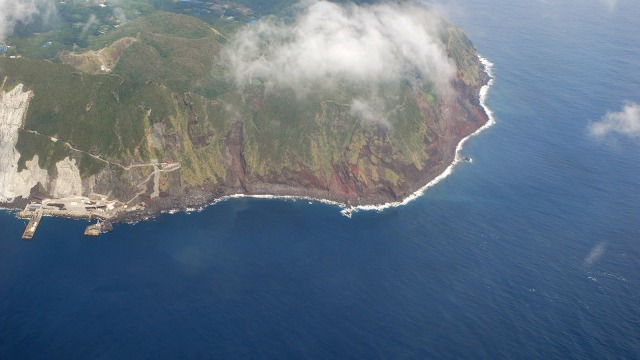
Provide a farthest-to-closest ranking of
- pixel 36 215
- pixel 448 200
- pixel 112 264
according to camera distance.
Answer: pixel 448 200 → pixel 36 215 → pixel 112 264

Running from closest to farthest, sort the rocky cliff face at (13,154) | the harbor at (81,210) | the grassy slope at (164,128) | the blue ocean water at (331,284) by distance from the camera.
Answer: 1. the blue ocean water at (331,284)
2. the harbor at (81,210)
3. the rocky cliff face at (13,154)
4. the grassy slope at (164,128)

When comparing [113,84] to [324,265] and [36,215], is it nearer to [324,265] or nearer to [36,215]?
[36,215]

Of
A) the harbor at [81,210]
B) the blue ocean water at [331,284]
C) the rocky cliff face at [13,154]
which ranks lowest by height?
the blue ocean water at [331,284]

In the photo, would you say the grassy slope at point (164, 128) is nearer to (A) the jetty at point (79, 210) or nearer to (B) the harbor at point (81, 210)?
(B) the harbor at point (81, 210)

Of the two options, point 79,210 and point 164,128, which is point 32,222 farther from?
point 164,128

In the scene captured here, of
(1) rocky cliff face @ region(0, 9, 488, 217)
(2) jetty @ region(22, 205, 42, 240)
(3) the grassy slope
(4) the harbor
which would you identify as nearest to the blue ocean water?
(2) jetty @ region(22, 205, 42, 240)

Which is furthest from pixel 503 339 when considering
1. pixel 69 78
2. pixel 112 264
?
pixel 69 78

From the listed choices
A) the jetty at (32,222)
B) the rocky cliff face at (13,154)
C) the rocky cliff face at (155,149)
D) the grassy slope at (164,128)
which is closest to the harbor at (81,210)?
the jetty at (32,222)

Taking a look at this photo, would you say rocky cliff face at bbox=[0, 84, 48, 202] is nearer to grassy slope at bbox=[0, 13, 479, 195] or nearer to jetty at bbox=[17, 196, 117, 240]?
grassy slope at bbox=[0, 13, 479, 195]
